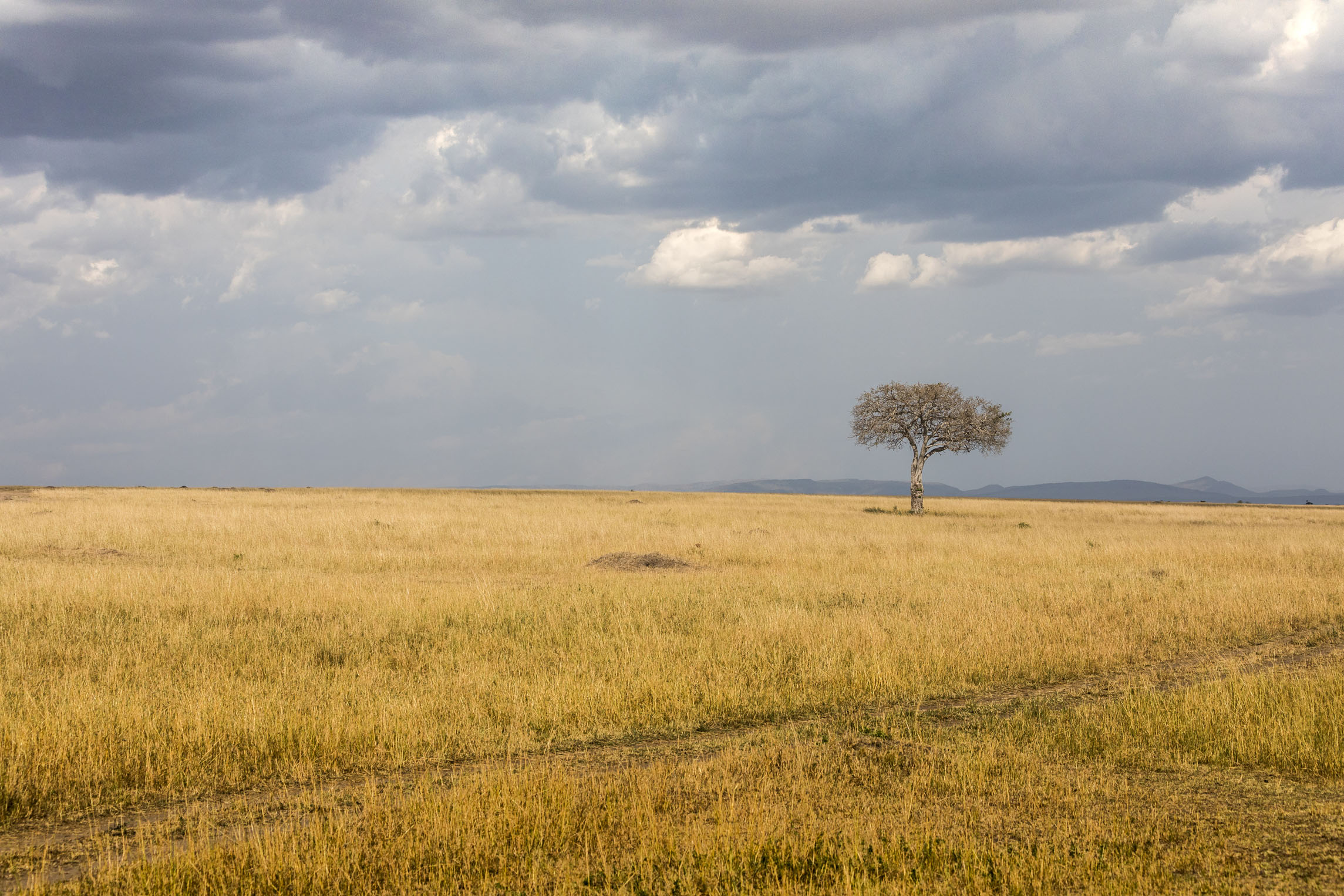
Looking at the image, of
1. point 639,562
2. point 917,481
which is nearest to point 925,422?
point 917,481

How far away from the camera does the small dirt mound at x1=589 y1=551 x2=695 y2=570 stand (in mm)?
25438

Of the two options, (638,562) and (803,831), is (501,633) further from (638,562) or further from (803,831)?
(638,562)

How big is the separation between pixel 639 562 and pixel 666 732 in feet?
51.2

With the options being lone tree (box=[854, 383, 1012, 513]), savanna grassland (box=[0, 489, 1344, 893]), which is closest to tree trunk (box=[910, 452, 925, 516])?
lone tree (box=[854, 383, 1012, 513])

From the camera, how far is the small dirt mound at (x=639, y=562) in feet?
83.5

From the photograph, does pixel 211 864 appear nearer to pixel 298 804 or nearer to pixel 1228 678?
pixel 298 804

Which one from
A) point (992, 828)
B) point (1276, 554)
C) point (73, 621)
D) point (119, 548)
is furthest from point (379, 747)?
point (1276, 554)

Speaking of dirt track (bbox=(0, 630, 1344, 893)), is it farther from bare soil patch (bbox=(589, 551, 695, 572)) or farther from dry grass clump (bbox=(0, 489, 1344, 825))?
bare soil patch (bbox=(589, 551, 695, 572))

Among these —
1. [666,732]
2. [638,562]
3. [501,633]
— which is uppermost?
[638,562]

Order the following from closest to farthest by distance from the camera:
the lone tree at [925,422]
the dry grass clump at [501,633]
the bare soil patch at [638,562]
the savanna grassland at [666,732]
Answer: the savanna grassland at [666,732] < the dry grass clump at [501,633] < the bare soil patch at [638,562] < the lone tree at [925,422]

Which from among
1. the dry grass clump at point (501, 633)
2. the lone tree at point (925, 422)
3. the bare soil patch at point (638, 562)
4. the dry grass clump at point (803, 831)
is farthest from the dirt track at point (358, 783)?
the lone tree at point (925, 422)

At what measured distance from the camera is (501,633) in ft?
49.6

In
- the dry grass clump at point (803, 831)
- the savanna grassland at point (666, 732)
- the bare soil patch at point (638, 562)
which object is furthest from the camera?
the bare soil patch at point (638, 562)

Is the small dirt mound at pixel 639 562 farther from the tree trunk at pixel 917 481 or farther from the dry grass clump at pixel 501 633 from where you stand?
the tree trunk at pixel 917 481
